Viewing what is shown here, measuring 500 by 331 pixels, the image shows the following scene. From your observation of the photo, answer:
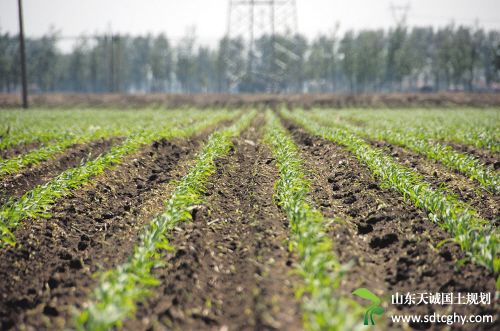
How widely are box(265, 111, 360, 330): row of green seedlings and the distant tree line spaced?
Answer: 4840 centimetres

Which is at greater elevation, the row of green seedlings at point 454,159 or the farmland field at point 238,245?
the row of green seedlings at point 454,159

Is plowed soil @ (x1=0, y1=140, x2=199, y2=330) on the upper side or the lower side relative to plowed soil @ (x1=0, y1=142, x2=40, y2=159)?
lower

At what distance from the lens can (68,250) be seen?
5.14 meters

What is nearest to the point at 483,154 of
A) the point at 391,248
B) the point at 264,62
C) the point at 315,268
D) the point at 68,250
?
the point at 391,248

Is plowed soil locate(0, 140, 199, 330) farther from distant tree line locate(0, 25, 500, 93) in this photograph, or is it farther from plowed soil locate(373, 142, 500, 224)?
distant tree line locate(0, 25, 500, 93)

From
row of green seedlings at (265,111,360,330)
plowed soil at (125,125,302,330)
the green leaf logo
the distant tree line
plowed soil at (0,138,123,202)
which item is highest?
the distant tree line

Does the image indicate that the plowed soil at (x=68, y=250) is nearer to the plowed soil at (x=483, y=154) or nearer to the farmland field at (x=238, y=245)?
the farmland field at (x=238, y=245)

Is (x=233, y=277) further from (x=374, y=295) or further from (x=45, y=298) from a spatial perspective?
(x=45, y=298)

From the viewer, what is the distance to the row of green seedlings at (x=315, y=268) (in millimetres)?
2967

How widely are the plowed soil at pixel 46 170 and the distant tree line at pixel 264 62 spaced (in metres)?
42.9

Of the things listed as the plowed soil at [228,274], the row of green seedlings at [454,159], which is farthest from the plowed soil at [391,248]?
the row of green seedlings at [454,159]

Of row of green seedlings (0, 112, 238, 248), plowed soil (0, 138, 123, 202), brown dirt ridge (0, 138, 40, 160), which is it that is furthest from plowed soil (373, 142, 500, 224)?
brown dirt ridge (0, 138, 40, 160)

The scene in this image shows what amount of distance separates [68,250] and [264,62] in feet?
303

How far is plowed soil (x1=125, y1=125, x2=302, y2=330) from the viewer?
3.53 metres
